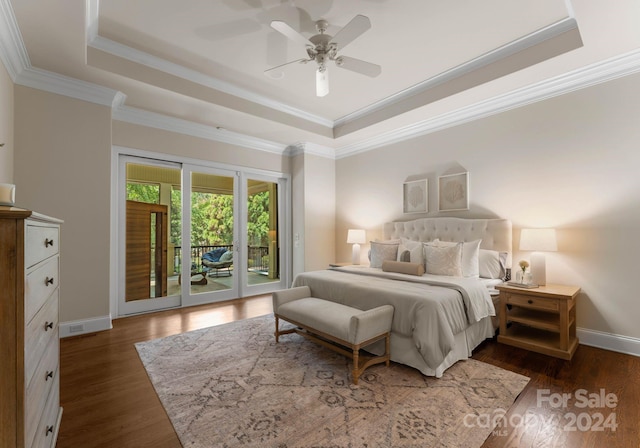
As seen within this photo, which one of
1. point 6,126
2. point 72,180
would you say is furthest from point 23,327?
point 72,180

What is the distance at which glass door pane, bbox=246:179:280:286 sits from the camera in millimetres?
5484

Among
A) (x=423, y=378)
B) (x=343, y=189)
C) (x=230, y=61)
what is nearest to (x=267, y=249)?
(x=343, y=189)

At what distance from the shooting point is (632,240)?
9.35 feet

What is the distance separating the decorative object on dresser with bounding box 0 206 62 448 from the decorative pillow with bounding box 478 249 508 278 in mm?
3995

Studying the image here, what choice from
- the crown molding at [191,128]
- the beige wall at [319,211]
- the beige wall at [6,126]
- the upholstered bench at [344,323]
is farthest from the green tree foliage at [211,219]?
the upholstered bench at [344,323]

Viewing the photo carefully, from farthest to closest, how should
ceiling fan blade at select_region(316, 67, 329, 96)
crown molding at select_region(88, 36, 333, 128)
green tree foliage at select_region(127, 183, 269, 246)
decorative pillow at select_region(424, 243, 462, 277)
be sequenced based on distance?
green tree foliage at select_region(127, 183, 269, 246) < decorative pillow at select_region(424, 243, 462, 277) < crown molding at select_region(88, 36, 333, 128) < ceiling fan blade at select_region(316, 67, 329, 96)

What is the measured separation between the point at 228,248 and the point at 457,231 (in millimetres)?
3698

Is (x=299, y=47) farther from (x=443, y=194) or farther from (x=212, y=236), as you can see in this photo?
(x=212, y=236)

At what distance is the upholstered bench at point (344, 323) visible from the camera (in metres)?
2.36

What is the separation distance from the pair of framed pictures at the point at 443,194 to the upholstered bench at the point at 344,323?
7.45 ft

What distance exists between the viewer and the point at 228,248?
518cm

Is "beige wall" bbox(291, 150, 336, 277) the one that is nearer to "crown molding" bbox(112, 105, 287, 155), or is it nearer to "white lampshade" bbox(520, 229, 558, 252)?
"crown molding" bbox(112, 105, 287, 155)

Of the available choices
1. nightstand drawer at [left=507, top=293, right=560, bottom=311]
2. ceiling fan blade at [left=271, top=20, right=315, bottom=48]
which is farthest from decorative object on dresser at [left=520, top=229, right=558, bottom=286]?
ceiling fan blade at [left=271, top=20, right=315, bottom=48]

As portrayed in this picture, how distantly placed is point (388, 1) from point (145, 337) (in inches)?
165
